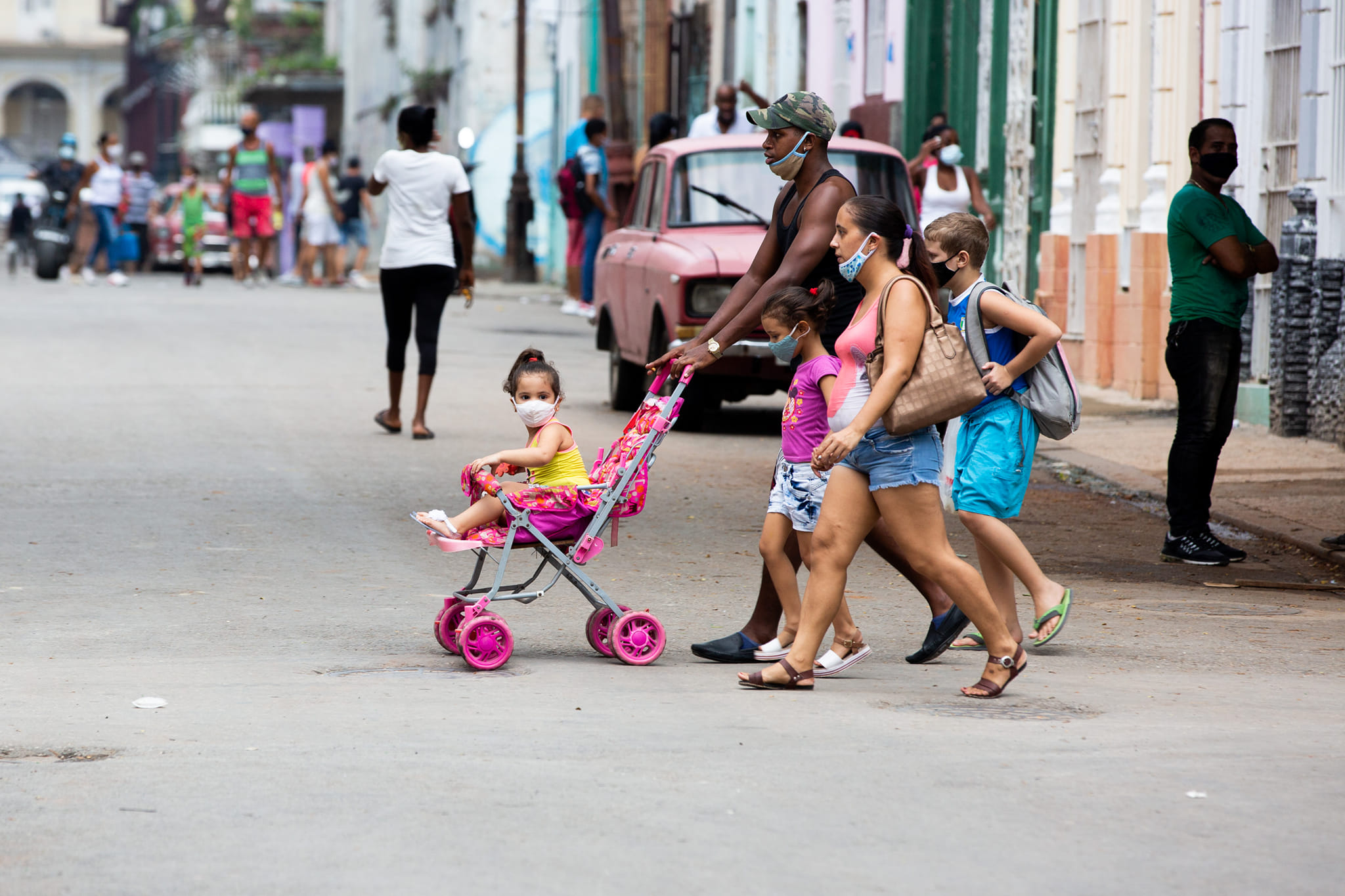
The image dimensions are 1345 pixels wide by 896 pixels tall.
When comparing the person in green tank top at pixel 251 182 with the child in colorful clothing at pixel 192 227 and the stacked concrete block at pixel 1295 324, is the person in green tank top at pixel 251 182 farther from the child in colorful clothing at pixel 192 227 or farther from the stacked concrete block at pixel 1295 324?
the stacked concrete block at pixel 1295 324

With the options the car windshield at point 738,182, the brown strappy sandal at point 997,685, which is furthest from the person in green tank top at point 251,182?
the brown strappy sandal at point 997,685

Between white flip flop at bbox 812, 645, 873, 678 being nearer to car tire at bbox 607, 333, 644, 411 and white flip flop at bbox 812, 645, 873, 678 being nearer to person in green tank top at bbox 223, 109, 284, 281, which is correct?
car tire at bbox 607, 333, 644, 411

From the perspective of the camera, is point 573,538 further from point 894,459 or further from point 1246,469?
point 1246,469

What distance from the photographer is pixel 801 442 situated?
6156mm

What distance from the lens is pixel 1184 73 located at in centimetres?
1595

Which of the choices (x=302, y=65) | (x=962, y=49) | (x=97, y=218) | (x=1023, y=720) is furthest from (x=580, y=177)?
(x=302, y=65)

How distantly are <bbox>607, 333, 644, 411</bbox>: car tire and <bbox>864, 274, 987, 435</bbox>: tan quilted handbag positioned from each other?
836 cm

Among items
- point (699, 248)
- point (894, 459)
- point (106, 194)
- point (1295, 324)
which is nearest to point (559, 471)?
point (894, 459)

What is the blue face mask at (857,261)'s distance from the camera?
233 inches

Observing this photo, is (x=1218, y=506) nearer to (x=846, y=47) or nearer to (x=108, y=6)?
(x=846, y=47)

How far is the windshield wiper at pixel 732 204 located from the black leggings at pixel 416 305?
6.45ft

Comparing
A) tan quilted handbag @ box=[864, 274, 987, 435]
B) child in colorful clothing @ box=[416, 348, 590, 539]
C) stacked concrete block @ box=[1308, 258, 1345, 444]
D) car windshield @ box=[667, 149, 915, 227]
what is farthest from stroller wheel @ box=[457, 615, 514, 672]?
car windshield @ box=[667, 149, 915, 227]

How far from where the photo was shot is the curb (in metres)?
8.86

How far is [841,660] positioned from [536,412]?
1.15m
